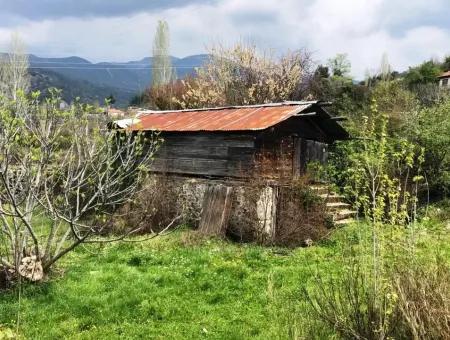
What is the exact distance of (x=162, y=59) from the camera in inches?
1802

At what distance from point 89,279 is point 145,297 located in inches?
59.4

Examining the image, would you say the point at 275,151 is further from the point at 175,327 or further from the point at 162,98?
the point at 162,98

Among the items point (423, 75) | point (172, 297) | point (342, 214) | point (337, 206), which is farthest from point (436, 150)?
point (423, 75)

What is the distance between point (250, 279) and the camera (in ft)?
27.3

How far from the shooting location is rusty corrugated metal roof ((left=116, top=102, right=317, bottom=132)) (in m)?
14.2

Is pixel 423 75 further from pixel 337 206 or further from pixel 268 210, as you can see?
pixel 268 210

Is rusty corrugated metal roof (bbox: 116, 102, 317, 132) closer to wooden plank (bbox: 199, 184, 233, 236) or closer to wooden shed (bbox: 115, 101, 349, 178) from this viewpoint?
wooden shed (bbox: 115, 101, 349, 178)

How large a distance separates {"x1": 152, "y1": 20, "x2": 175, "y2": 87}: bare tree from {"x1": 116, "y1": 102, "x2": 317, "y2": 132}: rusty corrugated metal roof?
24.4 metres

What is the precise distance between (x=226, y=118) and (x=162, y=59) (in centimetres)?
3187

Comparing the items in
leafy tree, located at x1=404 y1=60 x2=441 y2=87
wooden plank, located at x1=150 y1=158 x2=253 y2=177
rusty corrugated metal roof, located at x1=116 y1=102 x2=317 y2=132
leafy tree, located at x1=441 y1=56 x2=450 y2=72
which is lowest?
wooden plank, located at x1=150 y1=158 x2=253 y2=177

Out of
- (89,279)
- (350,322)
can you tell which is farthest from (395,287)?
(89,279)

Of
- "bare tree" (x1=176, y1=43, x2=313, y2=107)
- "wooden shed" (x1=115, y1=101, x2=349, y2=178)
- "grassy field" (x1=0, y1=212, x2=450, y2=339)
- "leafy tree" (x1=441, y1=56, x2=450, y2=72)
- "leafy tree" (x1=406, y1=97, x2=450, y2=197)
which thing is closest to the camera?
"grassy field" (x1=0, y1=212, x2=450, y2=339)

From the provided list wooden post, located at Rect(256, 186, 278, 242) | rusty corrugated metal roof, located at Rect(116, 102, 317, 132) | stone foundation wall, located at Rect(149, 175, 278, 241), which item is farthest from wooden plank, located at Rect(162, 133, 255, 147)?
wooden post, located at Rect(256, 186, 278, 242)

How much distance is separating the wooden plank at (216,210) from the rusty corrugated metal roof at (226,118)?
6.61 ft
